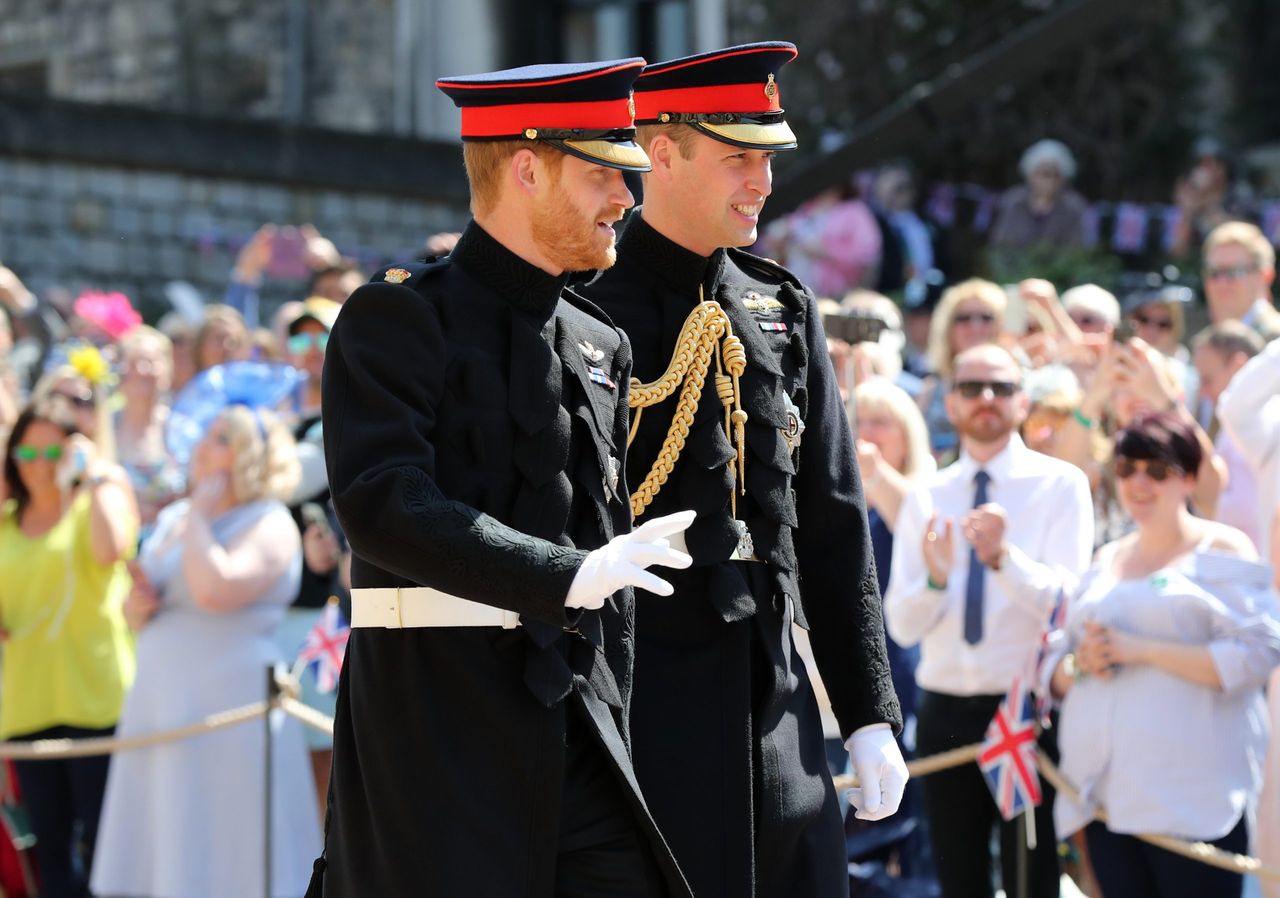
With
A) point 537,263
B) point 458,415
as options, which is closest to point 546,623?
point 458,415

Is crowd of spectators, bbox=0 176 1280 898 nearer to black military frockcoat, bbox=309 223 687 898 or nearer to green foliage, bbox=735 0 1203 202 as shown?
black military frockcoat, bbox=309 223 687 898

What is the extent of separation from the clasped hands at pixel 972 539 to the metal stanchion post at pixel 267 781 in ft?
6.93

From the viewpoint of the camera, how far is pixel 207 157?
1582 cm

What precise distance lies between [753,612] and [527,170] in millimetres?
861

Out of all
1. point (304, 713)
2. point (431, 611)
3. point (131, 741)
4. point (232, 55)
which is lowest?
point (131, 741)

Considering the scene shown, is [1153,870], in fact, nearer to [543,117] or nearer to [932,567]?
[932,567]

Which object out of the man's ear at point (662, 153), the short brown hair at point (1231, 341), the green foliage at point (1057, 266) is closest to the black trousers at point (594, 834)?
the man's ear at point (662, 153)

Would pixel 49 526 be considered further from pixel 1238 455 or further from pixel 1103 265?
pixel 1103 265

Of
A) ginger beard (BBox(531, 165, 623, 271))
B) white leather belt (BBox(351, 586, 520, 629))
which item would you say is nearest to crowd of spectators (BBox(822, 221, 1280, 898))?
ginger beard (BBox(531, 165, 623, 271))

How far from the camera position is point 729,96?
386 centimetres

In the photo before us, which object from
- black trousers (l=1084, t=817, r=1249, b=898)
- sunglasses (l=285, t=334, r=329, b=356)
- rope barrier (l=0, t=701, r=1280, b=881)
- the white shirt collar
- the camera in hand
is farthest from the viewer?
sunglasses (l=285, t=334, r=329, b=356)

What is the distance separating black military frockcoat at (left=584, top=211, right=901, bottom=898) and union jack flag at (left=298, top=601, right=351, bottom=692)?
3.34 m

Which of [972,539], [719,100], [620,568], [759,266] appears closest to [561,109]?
[719,100]

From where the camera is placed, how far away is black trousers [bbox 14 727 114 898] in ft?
24.5
